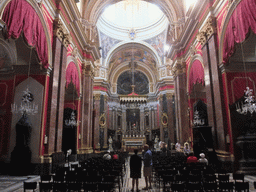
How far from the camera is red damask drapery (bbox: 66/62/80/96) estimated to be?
11.1 meters

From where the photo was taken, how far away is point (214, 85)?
28.4 feet

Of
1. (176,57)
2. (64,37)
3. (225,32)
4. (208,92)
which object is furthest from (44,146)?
(176,57)

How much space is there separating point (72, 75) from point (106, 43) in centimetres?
1294

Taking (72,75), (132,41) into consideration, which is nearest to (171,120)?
(132,41)

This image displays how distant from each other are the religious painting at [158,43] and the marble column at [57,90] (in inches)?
607

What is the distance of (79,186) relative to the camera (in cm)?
386

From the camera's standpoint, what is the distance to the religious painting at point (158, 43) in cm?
2308

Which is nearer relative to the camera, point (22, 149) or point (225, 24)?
point (22, 149)

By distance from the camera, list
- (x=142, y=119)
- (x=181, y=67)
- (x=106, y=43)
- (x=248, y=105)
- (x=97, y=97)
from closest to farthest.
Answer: (x=248, y=105) < (x=181, y=67) < (x=97, y=97) < (x=106, y=43) < (x=142, y=119)

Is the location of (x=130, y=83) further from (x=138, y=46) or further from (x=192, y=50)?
(x=192, y=50)

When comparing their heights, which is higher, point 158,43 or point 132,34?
point 132,34

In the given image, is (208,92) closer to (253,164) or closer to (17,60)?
(253,164)

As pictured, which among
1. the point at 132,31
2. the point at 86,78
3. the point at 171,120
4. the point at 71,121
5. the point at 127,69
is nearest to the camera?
the point at 71,121

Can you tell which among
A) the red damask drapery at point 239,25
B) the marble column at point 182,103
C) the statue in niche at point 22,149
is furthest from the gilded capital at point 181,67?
the statue in niche at point 22,149
